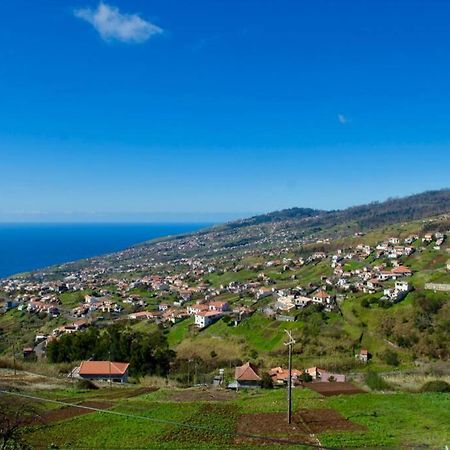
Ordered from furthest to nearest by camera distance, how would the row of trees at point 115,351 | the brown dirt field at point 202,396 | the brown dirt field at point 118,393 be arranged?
the row of trees at point 115,351 < the brown dirt field at point 118,393 < the brown dirt field at point 202,396

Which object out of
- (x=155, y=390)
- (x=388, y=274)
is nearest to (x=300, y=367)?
(x=155, y=390)

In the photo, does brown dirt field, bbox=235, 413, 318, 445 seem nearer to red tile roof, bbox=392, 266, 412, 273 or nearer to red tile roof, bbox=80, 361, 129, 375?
red tile roof, bbox=80, 361, 129, 375

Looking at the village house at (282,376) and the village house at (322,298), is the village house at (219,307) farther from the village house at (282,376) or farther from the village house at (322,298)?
the village house at (282,376)

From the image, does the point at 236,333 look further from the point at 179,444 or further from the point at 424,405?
the point at 179,444

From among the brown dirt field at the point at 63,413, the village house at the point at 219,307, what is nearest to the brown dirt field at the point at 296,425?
the brown dirt field at the point at 63,413

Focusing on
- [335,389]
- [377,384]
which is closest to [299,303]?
[377,384]

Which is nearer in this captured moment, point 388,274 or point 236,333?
point 236,333
